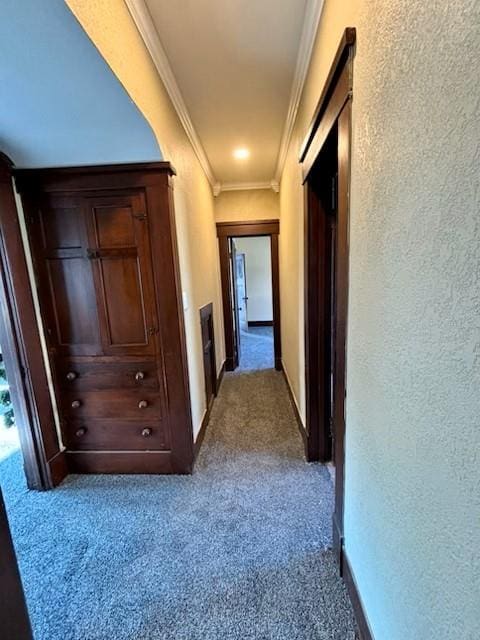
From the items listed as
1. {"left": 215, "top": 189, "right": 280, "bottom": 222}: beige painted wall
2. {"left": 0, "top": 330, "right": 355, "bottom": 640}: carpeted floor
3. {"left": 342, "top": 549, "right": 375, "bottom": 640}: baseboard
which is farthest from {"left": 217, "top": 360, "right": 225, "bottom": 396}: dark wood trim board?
{"left": 342, "top": 549, "right": 375, "bottom": 640}: baseboard

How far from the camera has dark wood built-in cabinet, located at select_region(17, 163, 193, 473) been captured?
1.91 meters

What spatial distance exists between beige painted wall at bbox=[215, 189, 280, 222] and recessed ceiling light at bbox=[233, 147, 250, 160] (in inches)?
34.0

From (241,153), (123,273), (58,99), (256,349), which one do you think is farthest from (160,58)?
(256,349)

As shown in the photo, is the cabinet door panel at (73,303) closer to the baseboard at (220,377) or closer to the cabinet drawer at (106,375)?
the cabinet drawer at (106,375)

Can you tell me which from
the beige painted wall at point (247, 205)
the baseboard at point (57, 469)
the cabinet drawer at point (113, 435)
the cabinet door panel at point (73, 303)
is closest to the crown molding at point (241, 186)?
the beige painted wall at point (247, 205)

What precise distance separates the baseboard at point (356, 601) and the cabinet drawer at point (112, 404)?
1384mm

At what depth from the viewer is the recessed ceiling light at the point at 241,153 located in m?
2.99

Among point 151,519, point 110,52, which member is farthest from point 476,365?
point 151,519

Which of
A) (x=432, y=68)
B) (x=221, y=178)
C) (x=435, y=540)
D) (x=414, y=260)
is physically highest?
(x=221, y=178)

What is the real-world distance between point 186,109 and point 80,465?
272cm

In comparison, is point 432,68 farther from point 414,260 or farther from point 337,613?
point 337,613

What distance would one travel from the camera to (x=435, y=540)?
645mm

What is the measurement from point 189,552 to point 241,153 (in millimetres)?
3263

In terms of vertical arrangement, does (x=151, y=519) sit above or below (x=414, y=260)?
below
